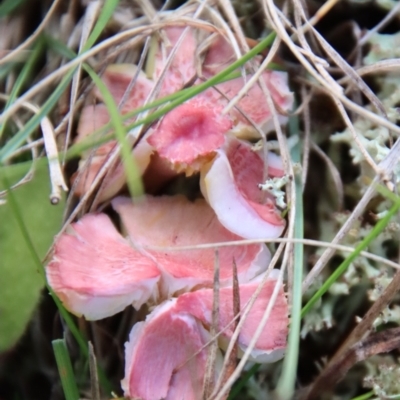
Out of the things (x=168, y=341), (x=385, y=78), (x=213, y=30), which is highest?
(x=213, y=30)

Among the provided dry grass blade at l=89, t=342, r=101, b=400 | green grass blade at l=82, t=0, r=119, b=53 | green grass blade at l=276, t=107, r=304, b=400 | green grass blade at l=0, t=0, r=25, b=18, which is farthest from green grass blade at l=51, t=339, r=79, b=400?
green grass blade at l=0, t=0, r=25, b=18

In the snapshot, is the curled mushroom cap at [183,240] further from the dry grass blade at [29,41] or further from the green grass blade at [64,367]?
the dry grass blade at [29,41]

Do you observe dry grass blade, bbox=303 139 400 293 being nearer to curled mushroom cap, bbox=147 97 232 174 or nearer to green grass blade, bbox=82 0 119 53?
curled mushroom cap, bbox=147 97 232 174

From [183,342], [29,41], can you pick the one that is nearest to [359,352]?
[183,342]

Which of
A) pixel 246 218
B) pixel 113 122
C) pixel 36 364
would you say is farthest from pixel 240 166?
pixel 36 364

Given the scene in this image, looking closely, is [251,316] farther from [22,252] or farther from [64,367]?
[22,252]

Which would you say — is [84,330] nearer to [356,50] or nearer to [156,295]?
[156,295]

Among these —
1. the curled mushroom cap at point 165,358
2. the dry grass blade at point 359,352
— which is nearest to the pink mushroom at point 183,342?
the curled mushroom cap at point 165,358
